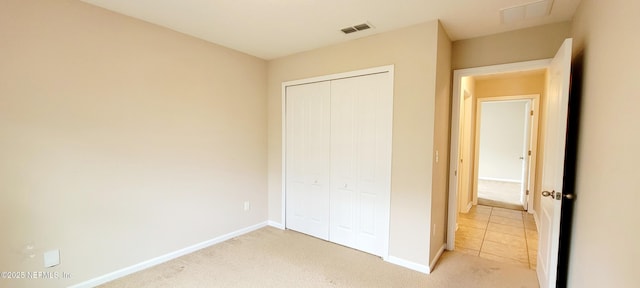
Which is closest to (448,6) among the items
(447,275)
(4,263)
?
(447,275)

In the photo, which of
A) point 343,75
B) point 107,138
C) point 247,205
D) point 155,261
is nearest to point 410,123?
point 343,75

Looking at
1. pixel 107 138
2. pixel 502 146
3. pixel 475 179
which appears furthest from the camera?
pixel 502 146

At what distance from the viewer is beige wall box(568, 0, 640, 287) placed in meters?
1.16

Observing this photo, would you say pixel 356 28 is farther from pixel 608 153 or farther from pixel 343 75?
pixel 608 153

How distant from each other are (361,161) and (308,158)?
0.78 meters

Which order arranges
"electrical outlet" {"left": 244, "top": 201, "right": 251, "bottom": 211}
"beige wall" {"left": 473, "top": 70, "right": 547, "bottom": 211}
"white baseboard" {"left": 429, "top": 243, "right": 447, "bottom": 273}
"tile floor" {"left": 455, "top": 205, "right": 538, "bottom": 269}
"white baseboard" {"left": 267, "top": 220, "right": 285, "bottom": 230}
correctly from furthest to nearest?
"beige wall" {"left": 473, "top": 70, "right": 547, "bottom": 211} → "white baseboard" {"left": 267, "top": 220, "right": 285, "bottom": 230} → "electrical outlet" {"left": 244, "top": 201, "right": 251, "bottom": 211} → "tile floor" {"left": 455, "top": 205, "right": 538, "bottom": 269} → "white baseboard" {"left": 429, "top": 243, "right": 447, "bottom": 273}

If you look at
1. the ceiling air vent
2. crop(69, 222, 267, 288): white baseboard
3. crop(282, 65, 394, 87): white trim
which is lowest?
crop(69, 222, 267, 288): white baseboard

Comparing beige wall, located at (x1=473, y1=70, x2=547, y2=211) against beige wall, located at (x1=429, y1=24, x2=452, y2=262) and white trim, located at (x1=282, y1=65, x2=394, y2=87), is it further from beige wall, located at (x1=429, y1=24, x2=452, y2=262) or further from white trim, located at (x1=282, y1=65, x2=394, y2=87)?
white trim, located at (x1=282, y1=65, x2=394, y2=87)

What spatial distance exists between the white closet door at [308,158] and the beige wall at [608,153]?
224 centimetres

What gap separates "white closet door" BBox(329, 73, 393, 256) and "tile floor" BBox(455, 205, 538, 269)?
1.15 meters

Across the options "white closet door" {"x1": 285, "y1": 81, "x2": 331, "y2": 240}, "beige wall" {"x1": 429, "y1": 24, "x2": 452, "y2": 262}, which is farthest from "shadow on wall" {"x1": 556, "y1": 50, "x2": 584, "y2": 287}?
"white closet door" {"x1": 285, "y1": 81, "x2": 331, "y2": 240}

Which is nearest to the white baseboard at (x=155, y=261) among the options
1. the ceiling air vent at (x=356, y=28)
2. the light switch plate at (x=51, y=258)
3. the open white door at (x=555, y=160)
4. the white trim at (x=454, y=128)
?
the light switch plate at (x=51, y=258)

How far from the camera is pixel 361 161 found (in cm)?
299

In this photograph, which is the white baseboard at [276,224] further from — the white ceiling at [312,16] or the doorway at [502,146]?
Answer: the doorway at [502,146]
